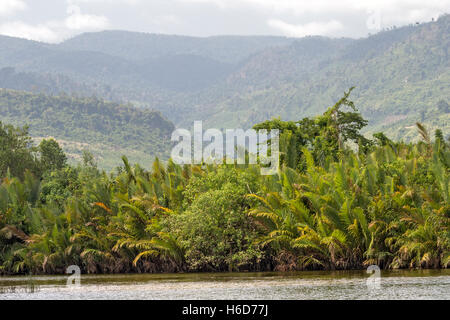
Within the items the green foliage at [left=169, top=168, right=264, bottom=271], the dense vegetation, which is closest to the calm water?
the green foliage at [left=169, top=168, right=264, bottom=271]

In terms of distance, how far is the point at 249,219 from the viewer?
29.8m

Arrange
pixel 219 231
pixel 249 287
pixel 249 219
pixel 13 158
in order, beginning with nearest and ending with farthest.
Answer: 1. pixel 249 287
2. pixel 219 231
3. pixel 249 219
4. pixel 13 158

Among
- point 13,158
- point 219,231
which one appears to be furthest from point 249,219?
point 13,158

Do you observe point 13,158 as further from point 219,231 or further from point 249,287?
point 249,287

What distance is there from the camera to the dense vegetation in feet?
89.6

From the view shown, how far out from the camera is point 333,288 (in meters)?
22.1

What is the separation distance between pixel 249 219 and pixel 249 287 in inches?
260

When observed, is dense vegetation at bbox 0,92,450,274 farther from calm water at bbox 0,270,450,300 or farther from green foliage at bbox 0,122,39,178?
green foliage at bbox 0,122,39,178

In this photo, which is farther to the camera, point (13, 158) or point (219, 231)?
point (13, 158)

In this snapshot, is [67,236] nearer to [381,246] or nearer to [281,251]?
[281,251]

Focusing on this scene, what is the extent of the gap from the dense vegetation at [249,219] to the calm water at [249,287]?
1.28m

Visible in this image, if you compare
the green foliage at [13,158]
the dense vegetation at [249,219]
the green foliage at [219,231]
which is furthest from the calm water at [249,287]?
the green foliage at [13,158]

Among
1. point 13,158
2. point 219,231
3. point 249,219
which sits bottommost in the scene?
point 219,231

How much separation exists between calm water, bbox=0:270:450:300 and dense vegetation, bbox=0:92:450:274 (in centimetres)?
128
